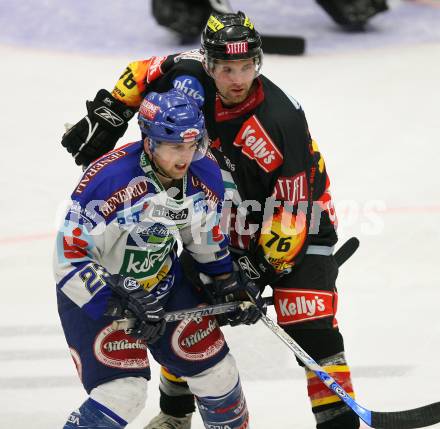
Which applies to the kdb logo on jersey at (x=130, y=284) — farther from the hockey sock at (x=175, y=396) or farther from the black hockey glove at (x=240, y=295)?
the hockey sock at (x=175, y=396)

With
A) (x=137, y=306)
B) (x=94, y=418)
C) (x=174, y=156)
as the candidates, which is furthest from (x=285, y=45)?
→ (x=94, y=418)

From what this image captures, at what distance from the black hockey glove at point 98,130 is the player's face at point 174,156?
0.76 meters

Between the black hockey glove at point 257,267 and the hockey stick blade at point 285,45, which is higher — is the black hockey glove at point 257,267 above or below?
above

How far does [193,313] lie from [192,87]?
Result: 0.84 m

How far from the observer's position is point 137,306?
3.51 metres

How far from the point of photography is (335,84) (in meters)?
7.78

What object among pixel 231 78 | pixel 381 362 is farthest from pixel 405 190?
pixel 231 78

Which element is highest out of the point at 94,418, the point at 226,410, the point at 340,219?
the point at 94,418

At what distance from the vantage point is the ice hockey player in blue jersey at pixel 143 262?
347cm

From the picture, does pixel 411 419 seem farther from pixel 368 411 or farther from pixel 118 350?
pixel 118 350

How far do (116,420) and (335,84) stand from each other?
4.68 m

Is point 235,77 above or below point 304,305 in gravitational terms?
above

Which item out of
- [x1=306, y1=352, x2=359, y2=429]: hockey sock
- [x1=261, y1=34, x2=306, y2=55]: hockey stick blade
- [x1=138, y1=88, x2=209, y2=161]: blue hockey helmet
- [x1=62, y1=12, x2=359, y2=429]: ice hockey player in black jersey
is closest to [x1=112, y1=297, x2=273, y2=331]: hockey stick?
[x1=62, y1=12, x2=359, y2=429]: ice hockey player in black jersey

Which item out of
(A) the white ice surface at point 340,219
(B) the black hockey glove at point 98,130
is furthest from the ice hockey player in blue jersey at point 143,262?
(A) the white ice surface at point 340,219
